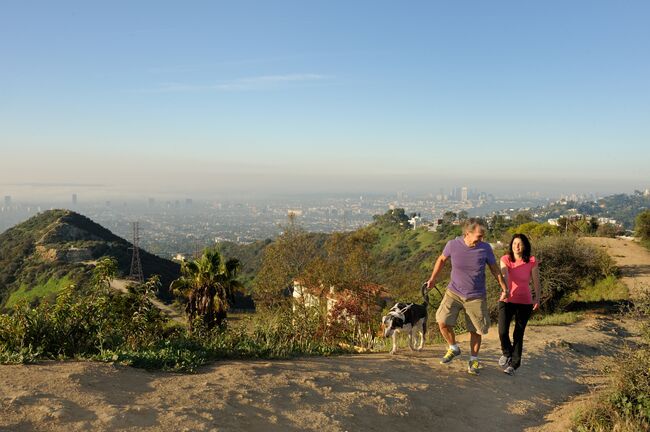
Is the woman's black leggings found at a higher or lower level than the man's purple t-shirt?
lower

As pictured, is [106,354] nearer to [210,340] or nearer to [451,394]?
[210,340]

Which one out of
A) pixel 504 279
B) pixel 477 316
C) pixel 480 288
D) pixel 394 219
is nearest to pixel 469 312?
pixel 477 316

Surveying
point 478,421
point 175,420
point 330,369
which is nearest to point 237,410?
point 175,420

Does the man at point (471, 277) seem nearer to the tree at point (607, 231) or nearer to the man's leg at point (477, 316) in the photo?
the man's leg at point (477, 316)

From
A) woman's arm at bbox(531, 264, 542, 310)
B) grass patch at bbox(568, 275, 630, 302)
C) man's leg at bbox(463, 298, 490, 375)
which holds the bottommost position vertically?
grass patch at bbox(568, 275, 630, 302)

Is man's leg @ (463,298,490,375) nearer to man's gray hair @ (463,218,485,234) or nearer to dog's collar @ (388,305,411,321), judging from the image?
man's gray hair @ (463,218,485,234)

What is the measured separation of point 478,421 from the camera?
527 centimetres

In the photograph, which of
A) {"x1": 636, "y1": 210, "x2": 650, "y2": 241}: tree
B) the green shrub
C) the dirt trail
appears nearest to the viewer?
the dirt trail

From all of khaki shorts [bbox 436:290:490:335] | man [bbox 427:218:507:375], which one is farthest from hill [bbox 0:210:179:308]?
man [bbox 427:218:507:375]

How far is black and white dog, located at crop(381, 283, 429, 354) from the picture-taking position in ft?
24.8

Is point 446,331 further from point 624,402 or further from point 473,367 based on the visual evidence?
point 624,402

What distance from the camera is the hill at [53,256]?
48.6 metres

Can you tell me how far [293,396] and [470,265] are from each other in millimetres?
3188

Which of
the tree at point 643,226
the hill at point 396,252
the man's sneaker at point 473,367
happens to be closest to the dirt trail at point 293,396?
the man's sneaker at point 473,367
